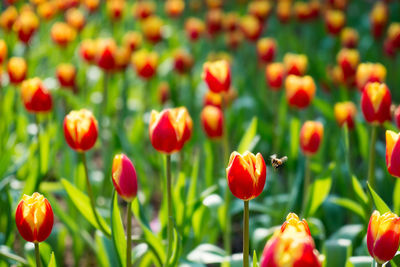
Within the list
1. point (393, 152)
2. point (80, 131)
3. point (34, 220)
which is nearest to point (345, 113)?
point (393, 152)

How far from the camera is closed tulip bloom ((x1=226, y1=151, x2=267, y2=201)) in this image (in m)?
1.40

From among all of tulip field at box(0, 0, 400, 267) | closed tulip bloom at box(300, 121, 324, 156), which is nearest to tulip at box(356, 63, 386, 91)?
tulip field at box(0, 0, 400, 267)

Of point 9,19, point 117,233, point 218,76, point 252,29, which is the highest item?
point 9,19

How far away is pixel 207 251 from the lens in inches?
80.1

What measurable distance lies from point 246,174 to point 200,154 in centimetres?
181

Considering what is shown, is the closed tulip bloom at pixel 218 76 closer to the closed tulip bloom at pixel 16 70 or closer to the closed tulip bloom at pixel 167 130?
the closed tulip bloom at pixel 167 130

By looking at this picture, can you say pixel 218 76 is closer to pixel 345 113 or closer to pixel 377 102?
pixel 377 102

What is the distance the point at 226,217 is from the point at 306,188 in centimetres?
34

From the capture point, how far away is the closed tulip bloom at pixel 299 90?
245 cm

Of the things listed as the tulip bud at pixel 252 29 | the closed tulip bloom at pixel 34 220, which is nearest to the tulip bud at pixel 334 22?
the tulip bud at pixel 252 29

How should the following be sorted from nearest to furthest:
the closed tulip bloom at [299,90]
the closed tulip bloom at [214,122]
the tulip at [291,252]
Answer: the tulip at [291,252] → the closed tulip bloom at [214,122] → the closed tulip bloom at [299,90]

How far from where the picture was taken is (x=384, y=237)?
4.38 feet

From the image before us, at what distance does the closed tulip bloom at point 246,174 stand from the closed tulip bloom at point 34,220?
0.48 m

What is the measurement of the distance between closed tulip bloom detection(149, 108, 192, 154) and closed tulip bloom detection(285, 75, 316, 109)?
0.85m
